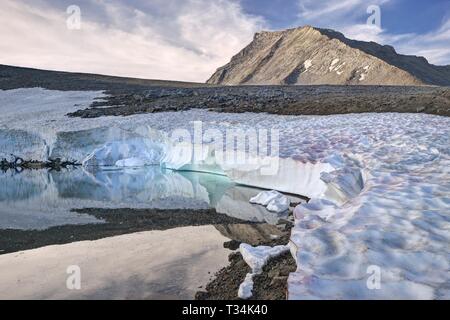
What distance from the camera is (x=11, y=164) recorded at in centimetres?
1631

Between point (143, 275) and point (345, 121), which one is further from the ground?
point (345, 121)

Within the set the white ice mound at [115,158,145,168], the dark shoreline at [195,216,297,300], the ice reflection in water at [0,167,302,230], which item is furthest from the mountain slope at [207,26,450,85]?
the dark shoreline at [195,216,297,300]

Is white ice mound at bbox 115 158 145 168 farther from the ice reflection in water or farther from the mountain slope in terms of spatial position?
the mountain slope

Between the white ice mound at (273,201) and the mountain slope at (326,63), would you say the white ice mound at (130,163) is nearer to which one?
the white ice mound at (273,201)

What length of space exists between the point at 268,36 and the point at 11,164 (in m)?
112

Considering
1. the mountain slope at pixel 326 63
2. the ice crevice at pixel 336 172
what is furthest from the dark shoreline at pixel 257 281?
the mountain slope at pixel 326 63

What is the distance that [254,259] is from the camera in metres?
4.26

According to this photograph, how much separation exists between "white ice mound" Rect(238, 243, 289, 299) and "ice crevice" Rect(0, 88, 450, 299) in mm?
406

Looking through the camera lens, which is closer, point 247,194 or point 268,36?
point 247,194

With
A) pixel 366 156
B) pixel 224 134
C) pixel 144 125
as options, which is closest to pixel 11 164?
pixel 144 125

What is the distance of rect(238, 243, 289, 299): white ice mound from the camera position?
144 inches

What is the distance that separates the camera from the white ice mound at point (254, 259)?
3.65m
